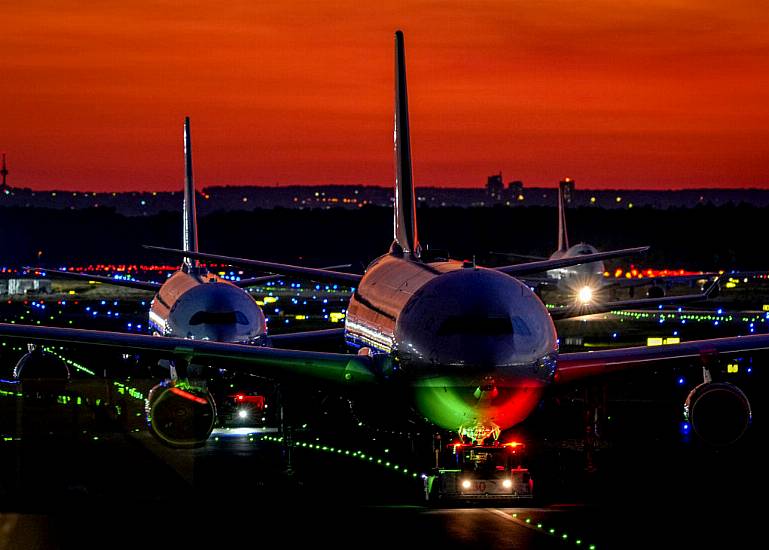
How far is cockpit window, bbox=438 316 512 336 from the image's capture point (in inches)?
1205

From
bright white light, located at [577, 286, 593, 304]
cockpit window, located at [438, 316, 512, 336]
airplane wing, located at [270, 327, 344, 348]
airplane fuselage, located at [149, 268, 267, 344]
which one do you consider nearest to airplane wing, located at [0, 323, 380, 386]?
cockpit window, located at [438, 316, 512, 336]

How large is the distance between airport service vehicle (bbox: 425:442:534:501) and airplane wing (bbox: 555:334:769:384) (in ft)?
14.3

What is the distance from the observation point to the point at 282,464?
35938mm

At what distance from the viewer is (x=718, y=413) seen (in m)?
34.6

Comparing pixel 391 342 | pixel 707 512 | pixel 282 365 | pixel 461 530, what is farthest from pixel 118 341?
pixel 707 512

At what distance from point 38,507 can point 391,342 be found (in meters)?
9.36

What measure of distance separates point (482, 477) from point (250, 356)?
27.7ft

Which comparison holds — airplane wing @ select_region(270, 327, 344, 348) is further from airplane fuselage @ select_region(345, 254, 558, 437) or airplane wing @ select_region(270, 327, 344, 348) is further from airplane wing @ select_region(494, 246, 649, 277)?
airplane fuselage @ select_region(345, 254, 558, 437)

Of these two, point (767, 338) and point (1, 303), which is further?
point (1, 303)

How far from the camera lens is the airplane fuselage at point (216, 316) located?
5000 centimetres

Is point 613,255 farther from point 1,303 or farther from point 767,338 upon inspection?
point 1,303

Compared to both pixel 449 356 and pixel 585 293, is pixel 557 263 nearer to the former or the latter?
pixel 449 356

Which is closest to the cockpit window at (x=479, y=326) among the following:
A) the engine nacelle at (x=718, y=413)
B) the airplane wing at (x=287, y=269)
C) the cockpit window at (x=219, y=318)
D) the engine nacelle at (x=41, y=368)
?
the engine nacelle at (x=718, y=413)

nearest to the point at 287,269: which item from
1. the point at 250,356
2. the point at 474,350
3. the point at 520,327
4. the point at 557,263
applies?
the point at 250,356
